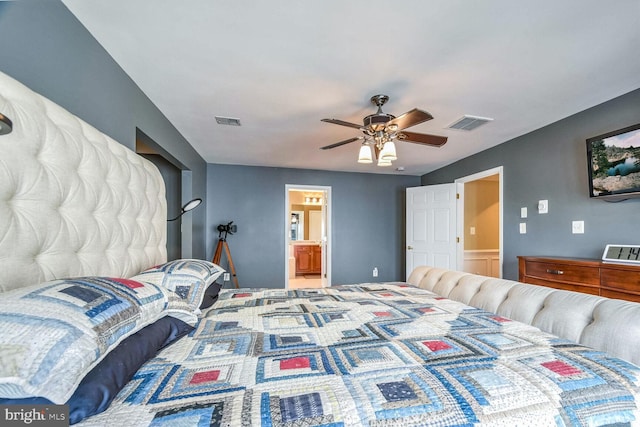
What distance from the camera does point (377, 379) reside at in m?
0.83

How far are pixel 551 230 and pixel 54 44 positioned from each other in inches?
164

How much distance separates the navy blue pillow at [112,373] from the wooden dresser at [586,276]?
2.93 m

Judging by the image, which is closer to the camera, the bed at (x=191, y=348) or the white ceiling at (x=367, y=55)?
the bed at (x=191, y=348)

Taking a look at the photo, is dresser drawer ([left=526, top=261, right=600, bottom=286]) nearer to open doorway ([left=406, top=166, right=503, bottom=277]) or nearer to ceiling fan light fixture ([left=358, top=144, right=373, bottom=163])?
open doorway ([left=406, top=166, right=503, bottom=277])

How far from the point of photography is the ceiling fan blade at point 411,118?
1.93m

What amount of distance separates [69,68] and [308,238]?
6828 mm

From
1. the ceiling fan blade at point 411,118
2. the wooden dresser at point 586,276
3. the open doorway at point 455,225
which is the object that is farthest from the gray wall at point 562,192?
the ceiling fan blade at point 411,118

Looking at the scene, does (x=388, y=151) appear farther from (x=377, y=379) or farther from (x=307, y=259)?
(x=307, y=259)

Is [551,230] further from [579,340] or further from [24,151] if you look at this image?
[24,151]

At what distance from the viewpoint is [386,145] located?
222 centimetres

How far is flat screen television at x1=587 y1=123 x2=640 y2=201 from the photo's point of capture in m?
2.12

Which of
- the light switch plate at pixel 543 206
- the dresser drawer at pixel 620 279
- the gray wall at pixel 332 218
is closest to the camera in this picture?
the dresser drawer at pixel 620 279

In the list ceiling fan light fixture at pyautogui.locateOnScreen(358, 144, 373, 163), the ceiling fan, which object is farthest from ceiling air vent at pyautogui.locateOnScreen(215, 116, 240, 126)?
ceiling fan light fixture at pyautogui.locateOnScreen(358, 144, 373, 163)

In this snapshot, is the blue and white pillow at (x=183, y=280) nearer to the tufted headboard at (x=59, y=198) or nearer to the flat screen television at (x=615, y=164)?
the tufted headboard at (x=59, y=198)
